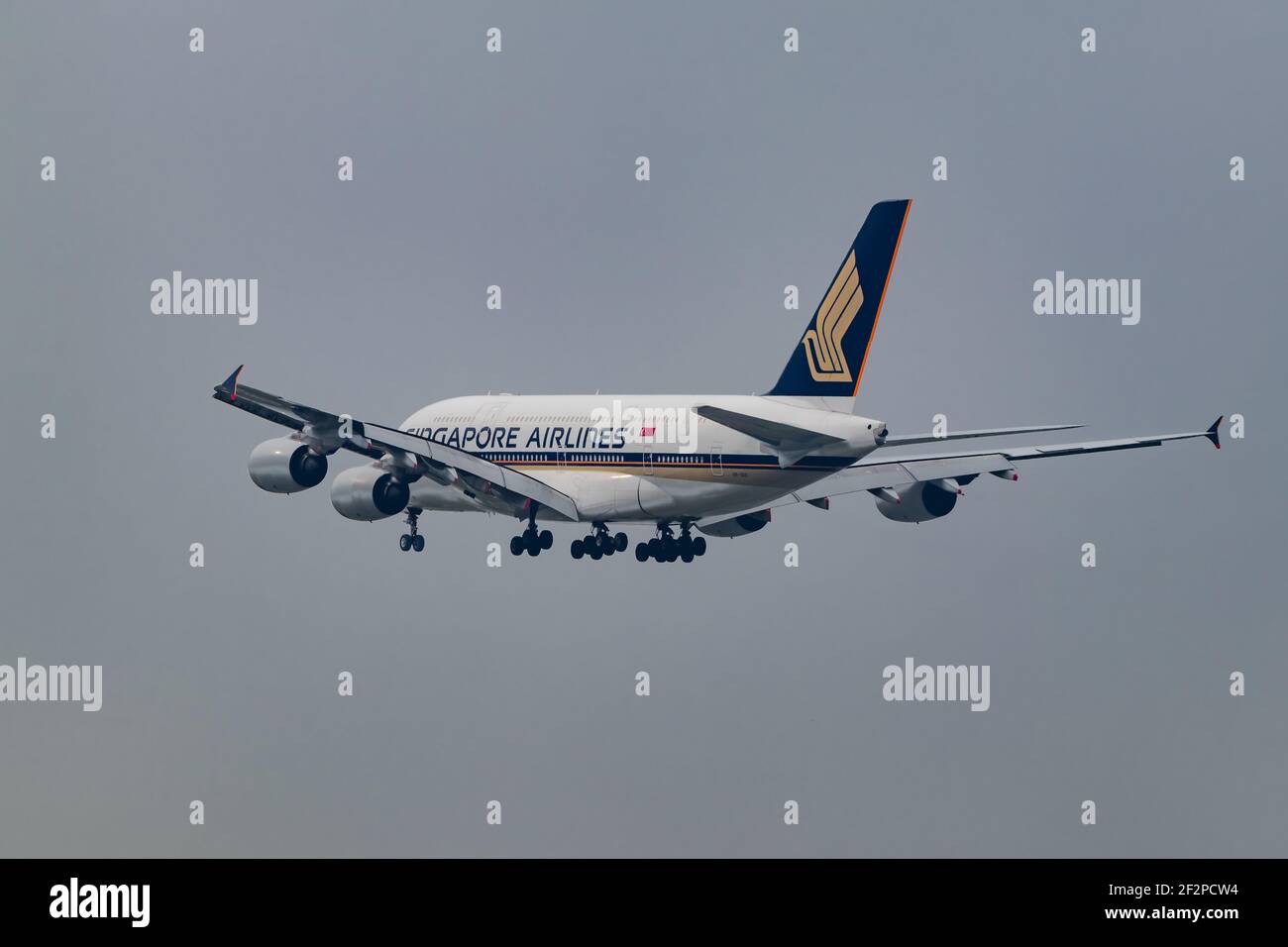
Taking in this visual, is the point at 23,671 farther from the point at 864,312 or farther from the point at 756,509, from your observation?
the point at 864,312

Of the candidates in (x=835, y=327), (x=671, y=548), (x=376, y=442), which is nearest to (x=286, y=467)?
(x=376, y=442)

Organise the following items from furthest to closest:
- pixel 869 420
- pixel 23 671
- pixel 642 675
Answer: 1. pixel 23 671
2. pixel 642 675
3. pixel 869 420

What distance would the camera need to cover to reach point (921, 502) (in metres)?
76.7

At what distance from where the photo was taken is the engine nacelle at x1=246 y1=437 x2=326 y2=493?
71.0m

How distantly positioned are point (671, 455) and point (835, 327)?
7331 millimetres

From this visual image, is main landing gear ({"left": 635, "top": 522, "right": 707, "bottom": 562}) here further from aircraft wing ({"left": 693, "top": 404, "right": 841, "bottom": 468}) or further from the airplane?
aircraft wing ({"left": 693, "top": 404, "right": 841, "bottom": 468})

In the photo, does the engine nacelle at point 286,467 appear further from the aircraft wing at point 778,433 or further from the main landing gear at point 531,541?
the aircraft wing at point 778,433

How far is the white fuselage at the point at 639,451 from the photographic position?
7188cm

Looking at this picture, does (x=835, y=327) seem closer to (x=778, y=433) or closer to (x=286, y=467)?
(x=778, y=433)

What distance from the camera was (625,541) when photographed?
7931cm

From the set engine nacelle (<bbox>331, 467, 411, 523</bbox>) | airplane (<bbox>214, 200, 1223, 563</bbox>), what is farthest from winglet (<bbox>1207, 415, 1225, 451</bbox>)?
engine nacelle (<bbox>331, 467, 411, 523</bbox>)

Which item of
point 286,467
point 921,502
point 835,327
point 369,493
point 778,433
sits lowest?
point 921,502

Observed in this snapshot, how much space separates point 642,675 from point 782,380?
36.3ft

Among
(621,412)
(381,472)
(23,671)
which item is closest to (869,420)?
(621,412)
